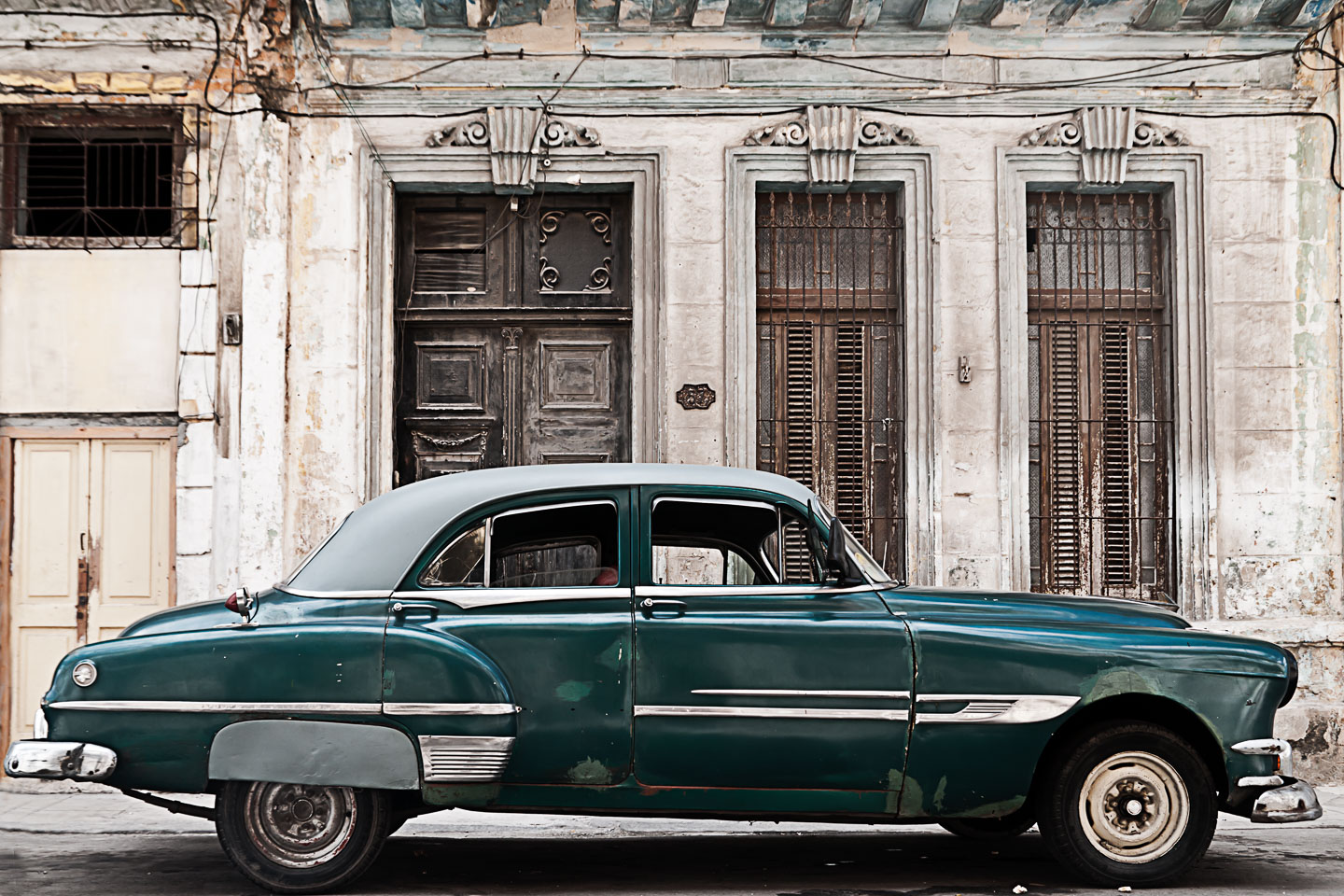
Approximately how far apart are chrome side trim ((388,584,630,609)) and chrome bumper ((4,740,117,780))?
1293 mm

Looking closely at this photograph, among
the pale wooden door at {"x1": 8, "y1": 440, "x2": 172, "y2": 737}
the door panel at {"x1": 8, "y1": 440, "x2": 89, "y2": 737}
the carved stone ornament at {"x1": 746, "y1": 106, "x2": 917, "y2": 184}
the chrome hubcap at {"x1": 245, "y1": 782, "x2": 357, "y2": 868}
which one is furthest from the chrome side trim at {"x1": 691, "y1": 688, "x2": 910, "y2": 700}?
the door panel at {"x1": 8, "y1": 440, "x2": 89, "y2": 737}

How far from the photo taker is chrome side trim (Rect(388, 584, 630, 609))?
19.9 feet

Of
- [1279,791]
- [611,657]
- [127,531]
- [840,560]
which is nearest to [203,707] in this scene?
[611,657]

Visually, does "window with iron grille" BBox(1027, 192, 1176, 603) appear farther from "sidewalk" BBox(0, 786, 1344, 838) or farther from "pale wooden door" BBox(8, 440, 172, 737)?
"pale wooden door" BBox(8, 440, 172, 737)

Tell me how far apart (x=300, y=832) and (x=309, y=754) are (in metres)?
0.38

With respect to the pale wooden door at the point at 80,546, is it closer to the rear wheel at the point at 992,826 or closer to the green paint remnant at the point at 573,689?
the green paint remnant at the point at 573,689

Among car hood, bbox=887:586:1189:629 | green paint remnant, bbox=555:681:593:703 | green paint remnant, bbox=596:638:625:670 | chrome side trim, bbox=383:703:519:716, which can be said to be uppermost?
car hood, bbox=887:586:1189:629

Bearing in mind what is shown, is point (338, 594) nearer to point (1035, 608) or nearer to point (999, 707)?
point (999, 707)

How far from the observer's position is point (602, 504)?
20.4ft

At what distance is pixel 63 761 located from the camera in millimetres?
5801

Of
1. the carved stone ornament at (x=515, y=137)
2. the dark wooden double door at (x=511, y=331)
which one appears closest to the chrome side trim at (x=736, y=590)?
the dark wooden double door at (x=511, y=331)

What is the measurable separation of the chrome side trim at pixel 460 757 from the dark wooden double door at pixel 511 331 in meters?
4.82

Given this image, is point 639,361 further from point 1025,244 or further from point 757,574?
point 757,574

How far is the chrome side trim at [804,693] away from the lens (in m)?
6.00
